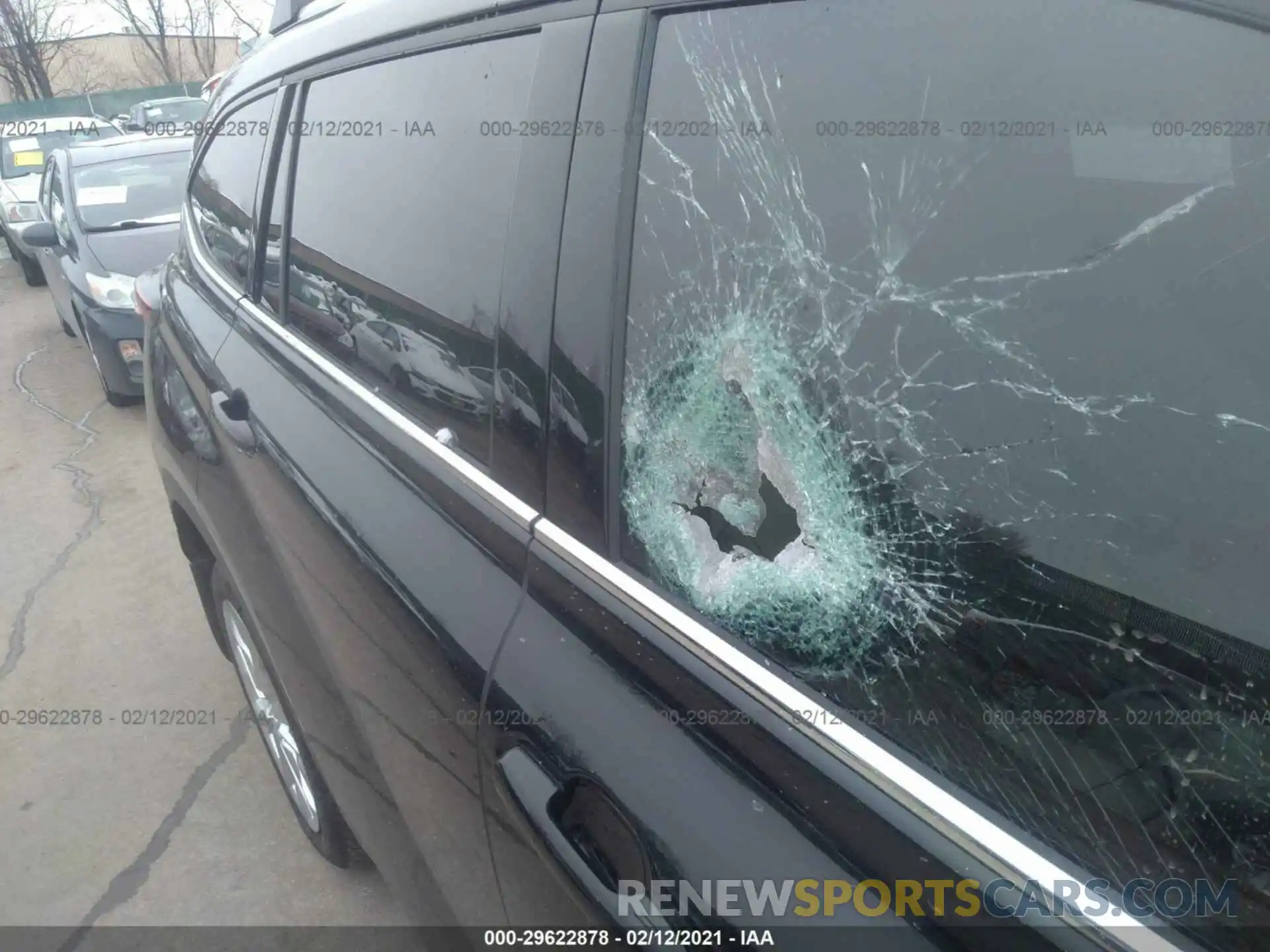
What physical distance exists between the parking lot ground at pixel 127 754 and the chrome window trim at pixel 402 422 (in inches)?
55.3

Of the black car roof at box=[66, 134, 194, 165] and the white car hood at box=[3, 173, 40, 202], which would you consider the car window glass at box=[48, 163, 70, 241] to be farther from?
the white car hood at box=[3, 173, 40, 202]

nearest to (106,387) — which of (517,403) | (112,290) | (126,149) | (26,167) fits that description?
(112,290)

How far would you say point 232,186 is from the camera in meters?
2.64

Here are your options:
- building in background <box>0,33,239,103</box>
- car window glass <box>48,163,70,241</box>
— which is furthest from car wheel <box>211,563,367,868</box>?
building in background <box>0,33,239,103</box>

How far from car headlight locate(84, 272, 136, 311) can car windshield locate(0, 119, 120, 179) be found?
7525 mm

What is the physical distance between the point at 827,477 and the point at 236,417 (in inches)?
63.8

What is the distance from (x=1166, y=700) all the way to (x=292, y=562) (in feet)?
5.19

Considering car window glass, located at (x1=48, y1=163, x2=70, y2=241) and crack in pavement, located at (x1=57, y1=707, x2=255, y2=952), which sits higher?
car window glass, located at (x1=48, y1=163, x2=70, y2=241)

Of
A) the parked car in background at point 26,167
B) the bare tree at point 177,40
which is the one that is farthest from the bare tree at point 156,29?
the parked car in background at point 26,167

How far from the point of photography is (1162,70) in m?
0.77

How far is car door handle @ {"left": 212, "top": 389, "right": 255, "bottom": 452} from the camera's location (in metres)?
2.10

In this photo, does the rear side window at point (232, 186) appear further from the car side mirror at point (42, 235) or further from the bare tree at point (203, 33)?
the bare tree at point (203, 33)

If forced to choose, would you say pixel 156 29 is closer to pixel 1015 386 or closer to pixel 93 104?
pixel 93 104

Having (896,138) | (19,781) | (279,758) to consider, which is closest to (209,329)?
(279,758)
